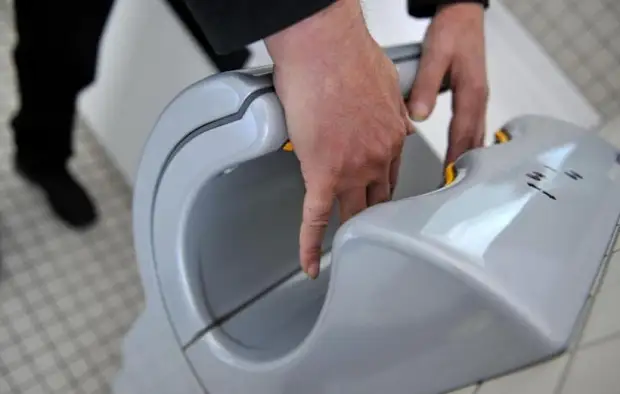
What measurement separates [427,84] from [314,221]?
0.16 metres

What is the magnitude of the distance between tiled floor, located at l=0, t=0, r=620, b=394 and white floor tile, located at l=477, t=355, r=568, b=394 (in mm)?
582

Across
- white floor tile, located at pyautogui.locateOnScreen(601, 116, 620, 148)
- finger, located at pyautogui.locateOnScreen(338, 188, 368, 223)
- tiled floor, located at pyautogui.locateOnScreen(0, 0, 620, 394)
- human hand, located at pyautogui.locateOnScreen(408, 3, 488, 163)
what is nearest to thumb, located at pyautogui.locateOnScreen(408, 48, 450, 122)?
human hand, located at pyautogui.locateOnScreen(408, 3, 488, 163)

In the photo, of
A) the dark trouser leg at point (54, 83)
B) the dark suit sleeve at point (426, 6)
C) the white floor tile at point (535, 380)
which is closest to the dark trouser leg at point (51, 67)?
the dark trouser leg at point (54, 83)

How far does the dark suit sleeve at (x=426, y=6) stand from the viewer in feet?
2.10

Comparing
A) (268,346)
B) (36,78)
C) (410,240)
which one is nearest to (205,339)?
(268,346)

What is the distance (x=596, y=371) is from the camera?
1.13ft

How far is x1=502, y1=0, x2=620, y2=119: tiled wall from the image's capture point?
95cm

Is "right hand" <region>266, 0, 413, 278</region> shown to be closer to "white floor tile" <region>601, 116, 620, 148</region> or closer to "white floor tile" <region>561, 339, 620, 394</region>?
"white floor tile" <region>561, 339, 620, 394</region>

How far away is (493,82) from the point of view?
104cm

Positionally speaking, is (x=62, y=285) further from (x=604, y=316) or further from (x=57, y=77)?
(x=604, y=316)

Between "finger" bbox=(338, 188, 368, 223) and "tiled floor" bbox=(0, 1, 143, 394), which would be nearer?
"finger" bbox=(338, 188, 368, 223)

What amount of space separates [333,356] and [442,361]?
86 millimetres

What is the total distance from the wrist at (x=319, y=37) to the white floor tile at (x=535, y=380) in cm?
23

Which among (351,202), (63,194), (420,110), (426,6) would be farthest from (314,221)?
(63,194)
